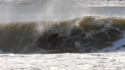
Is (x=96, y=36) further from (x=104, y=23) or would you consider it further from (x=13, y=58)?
(x=13, y=58)

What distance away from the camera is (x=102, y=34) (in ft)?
42.4

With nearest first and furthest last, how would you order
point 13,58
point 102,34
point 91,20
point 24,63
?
point 24,63 < point 13,58 < point 102,34 < point 91,20

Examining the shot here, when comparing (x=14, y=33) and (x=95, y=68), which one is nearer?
(x=95, y=68)

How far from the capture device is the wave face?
12.4m

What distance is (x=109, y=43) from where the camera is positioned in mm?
12117

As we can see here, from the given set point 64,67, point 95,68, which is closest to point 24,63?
point 64,67

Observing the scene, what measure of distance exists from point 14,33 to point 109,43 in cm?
533

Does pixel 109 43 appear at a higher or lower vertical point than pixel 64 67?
lower

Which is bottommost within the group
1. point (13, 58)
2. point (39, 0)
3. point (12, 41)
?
point (39, 0)

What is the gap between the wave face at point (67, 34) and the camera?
490 inches

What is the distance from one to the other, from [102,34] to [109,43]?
3.03 feet

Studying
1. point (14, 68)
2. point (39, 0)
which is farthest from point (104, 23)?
A: point (39, 0)

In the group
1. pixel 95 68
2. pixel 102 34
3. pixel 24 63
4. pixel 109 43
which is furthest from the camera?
pixel 102 34

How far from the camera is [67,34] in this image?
1348 cm
